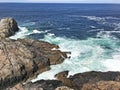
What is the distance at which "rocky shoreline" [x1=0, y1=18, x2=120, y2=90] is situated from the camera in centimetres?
3812

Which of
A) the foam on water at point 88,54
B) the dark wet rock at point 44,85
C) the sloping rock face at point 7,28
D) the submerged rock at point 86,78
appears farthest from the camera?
the sloping rock face at point 7,28

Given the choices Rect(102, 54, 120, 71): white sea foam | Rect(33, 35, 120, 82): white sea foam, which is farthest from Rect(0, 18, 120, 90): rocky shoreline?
Rect(102, 54, 120, 71): white sea foam

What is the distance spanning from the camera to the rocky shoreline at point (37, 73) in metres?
38.1

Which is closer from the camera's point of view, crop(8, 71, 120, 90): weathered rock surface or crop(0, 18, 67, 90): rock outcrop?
crop(8, 71, 120, 90): weathered rock surface

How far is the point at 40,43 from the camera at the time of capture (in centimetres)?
6022

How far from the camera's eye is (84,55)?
55.6m

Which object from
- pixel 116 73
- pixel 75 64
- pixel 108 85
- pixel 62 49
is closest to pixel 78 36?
pixel 62 49

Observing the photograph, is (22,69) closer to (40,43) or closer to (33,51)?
(33,51)

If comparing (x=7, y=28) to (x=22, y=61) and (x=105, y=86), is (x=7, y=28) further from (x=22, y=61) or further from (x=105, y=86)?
(x=105, y=86)

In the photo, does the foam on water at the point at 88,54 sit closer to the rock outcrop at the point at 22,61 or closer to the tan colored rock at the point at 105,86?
the rock outcrop at the point at 22,61

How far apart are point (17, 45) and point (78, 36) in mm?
27645

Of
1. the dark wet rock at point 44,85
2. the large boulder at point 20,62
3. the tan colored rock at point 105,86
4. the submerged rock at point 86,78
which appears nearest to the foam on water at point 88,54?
the large boulder at point 20,62

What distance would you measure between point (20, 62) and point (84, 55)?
1544 centimetres

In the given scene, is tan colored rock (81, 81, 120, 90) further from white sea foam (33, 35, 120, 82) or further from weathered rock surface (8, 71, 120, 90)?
white sea foam (33, 35, 120, 82)
